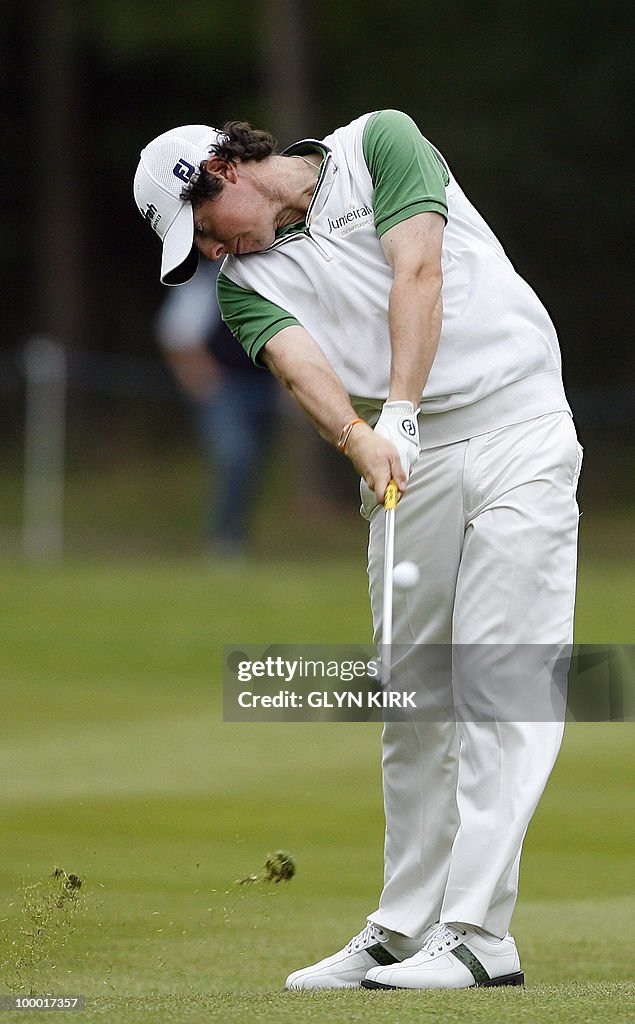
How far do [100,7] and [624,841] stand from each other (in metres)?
19.2

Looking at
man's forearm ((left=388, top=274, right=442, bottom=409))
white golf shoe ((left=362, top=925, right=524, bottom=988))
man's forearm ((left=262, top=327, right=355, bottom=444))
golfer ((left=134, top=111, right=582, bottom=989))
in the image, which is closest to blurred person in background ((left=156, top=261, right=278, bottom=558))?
golfer ((left=134, top=111, right=582, bottom=989))

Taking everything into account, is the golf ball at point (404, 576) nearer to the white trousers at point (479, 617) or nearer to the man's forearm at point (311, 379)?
the white trousers at point (479, 617)

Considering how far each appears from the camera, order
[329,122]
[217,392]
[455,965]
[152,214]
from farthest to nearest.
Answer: [329,122] < [217,392] < [152,214] < [455,965]

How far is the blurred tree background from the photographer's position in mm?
21203

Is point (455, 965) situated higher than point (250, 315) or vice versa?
point (250, 315)

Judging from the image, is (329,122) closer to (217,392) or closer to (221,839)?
(217,392)

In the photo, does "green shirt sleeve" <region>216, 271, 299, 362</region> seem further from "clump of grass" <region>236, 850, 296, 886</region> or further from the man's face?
"clump of grass" <region>236, 850, 296, 886</region>

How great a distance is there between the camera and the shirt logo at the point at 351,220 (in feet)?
12.7

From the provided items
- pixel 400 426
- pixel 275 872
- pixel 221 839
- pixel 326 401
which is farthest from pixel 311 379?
pixel 221 839

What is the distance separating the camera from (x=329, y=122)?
21.8 m

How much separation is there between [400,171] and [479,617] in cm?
103

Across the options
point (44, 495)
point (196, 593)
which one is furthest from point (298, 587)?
point (44, 495)

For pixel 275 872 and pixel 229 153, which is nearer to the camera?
pixel 229 153

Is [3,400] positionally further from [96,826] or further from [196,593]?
[96,826]
